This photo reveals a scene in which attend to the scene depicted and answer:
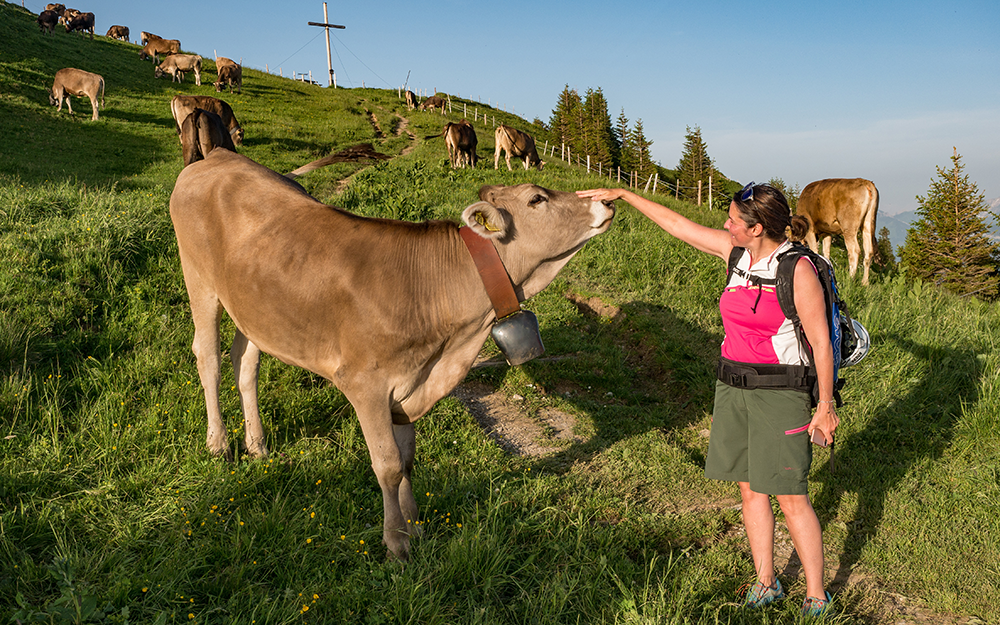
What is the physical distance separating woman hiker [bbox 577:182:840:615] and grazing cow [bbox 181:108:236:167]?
4590 mm

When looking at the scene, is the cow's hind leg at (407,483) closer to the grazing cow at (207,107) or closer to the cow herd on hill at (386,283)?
the cow herd on hill at (386,283)

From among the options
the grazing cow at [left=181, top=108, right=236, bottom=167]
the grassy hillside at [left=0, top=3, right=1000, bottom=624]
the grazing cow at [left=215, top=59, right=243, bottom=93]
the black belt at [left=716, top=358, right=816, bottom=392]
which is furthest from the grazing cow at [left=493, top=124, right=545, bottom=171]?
the black belt at [left=716, top=358, right=816, bottom=392]

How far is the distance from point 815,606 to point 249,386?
4.01 m

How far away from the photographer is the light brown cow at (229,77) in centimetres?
3412

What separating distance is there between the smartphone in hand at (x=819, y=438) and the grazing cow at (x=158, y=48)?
44996mm

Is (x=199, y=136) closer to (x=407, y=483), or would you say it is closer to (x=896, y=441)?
(x=407, y=483)

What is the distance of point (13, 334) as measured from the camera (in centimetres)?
498

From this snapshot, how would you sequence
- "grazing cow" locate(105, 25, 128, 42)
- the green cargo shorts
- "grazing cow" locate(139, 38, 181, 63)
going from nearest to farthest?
the green cargo shorts → "grazing cow" locate(139, 38, 181, 63) → "grazing cow" locate(105, 25, 128, 42)

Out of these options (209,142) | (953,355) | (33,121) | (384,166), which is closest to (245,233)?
(209,142)

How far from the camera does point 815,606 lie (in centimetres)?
321

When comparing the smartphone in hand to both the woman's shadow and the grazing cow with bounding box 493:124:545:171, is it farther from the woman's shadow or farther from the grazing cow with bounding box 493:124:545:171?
the grazing cow with bounding box 493:124:545:171

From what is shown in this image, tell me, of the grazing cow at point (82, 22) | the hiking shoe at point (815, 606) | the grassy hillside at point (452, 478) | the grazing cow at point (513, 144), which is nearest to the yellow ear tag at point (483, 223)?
the grassy hillside at point (452, 478)

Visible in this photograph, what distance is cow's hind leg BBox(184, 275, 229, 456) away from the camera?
457 centimetres

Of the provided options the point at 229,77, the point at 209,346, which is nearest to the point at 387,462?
the point at 209,346
